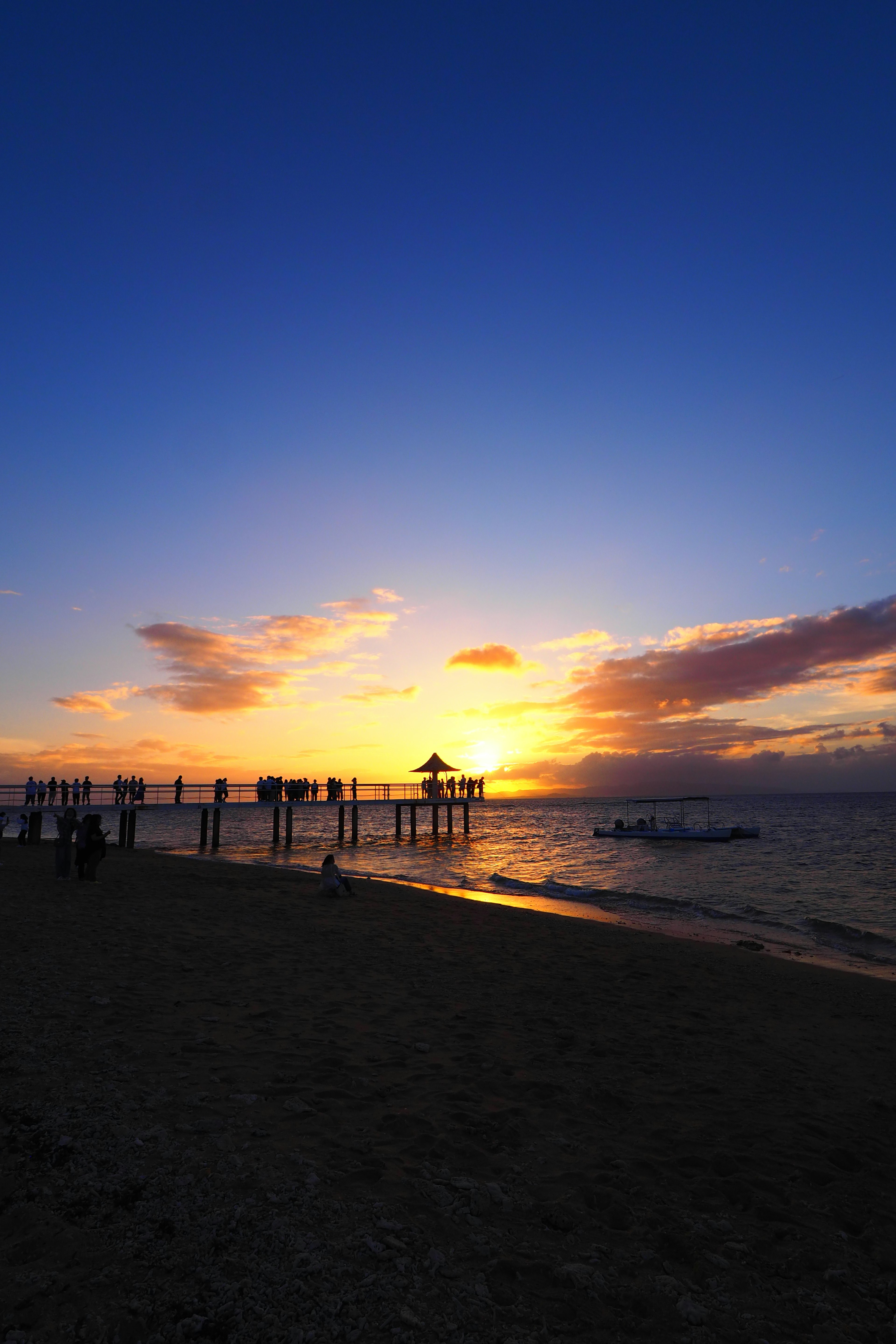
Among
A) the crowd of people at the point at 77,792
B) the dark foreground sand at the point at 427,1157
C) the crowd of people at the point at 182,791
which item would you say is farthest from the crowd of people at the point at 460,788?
the dark foreground sand at the point at 427,1157

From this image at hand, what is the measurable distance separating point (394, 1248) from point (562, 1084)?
3123 mm

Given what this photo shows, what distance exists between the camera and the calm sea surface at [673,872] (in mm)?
19688

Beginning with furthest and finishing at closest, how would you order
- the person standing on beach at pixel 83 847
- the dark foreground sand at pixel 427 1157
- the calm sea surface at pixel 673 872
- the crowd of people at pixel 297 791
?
the crowd of people at pixel 297 791, the calm sea surface at pixel 673 872, the person standing on beach at pixel 83 847, the dark foreground sand at pixel 427 1157

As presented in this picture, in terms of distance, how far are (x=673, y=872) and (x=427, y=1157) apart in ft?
107

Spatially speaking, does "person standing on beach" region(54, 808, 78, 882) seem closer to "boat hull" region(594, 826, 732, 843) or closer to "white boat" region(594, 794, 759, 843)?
"white boat" region(594, 794, 759, 843)

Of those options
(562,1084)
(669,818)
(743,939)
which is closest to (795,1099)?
(562,1084)

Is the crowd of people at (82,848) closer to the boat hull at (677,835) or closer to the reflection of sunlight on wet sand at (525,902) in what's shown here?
the reflection of sunlight on wet sand at (525,902)

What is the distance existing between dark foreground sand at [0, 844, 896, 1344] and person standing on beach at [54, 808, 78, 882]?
910 cm

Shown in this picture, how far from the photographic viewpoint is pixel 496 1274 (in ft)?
12.6

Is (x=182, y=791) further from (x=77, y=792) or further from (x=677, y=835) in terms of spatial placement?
(x=677, y=835)

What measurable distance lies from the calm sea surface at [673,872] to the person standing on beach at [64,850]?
12.5 metres

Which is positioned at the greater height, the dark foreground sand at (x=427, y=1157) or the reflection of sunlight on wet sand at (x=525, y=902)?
the dark foreground sand at (x=427, y=1157)

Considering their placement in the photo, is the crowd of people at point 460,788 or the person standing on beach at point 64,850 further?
the crowd of people at point 460,788

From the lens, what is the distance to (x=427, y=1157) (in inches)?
201
